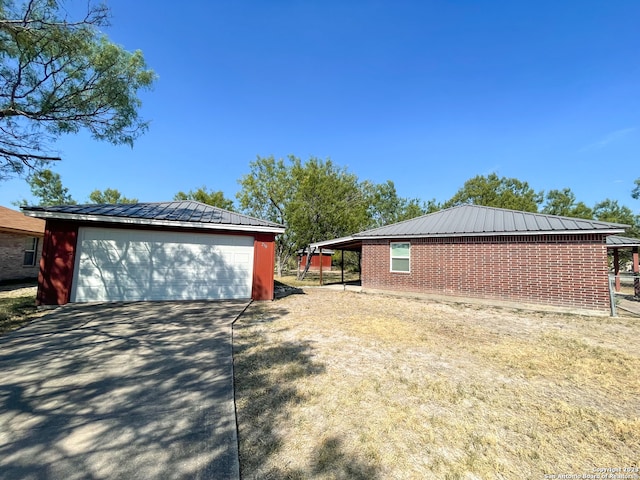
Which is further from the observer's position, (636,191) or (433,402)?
(636,191)

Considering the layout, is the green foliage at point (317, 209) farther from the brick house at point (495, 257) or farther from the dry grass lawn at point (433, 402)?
the dry grass lawn at point (433, 402)

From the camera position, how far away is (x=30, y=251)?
14.3m

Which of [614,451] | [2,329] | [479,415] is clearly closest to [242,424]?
[479,415]

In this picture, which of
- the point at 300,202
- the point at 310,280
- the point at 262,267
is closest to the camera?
the point at 262,267

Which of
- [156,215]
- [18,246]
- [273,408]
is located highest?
[156,215]

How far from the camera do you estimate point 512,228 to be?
33.9 ft

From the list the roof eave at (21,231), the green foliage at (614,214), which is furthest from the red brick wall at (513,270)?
the green foliage at (614,214)

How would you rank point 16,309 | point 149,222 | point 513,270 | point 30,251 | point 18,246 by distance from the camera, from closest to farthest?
point 16,309, point 149,222, point 513,270, point 18,246, point 30,251

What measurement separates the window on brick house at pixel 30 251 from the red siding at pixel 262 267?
13634 millimetres

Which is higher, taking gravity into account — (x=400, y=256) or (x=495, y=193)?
(x=495, y=193)

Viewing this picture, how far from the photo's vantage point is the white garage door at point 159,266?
327 inches

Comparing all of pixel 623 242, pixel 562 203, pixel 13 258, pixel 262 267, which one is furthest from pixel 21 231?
pixel 562 203

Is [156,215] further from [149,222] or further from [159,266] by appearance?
[159,266]

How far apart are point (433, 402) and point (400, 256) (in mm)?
10235
